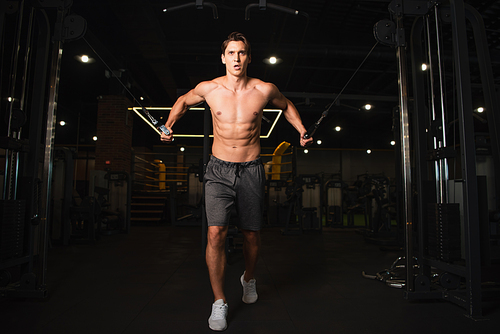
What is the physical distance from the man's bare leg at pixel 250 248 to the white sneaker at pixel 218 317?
37 cm

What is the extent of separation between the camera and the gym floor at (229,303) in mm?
1508

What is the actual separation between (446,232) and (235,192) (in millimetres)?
1297

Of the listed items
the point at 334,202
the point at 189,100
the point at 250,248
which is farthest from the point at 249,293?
the point at 334,202

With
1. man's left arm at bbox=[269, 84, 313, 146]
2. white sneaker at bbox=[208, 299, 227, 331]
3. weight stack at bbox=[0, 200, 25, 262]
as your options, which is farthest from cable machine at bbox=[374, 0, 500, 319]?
weight stack at bbox=[0, 200, 25, 262]

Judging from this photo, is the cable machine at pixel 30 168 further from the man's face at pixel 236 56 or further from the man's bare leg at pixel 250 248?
the man's bare leg at pixel 250 248

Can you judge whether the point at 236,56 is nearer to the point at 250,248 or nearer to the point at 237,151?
the point at 237,151

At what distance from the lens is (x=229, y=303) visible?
187 cm

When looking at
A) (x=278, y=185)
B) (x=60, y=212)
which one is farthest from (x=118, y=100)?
(x=278, y=185)

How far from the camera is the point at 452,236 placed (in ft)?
6.17

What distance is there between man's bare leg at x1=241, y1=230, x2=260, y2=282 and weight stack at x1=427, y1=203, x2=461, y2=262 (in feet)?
3.66

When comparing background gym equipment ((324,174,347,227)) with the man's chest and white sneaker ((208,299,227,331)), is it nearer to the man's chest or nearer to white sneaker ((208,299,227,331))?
the man's chest

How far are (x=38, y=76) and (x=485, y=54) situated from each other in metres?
3.04

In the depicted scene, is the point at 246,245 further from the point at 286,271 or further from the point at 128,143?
the point at 128,143

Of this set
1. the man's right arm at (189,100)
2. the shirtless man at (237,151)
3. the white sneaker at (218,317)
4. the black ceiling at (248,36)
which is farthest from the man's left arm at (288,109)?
the black ceiling at (248,36)
